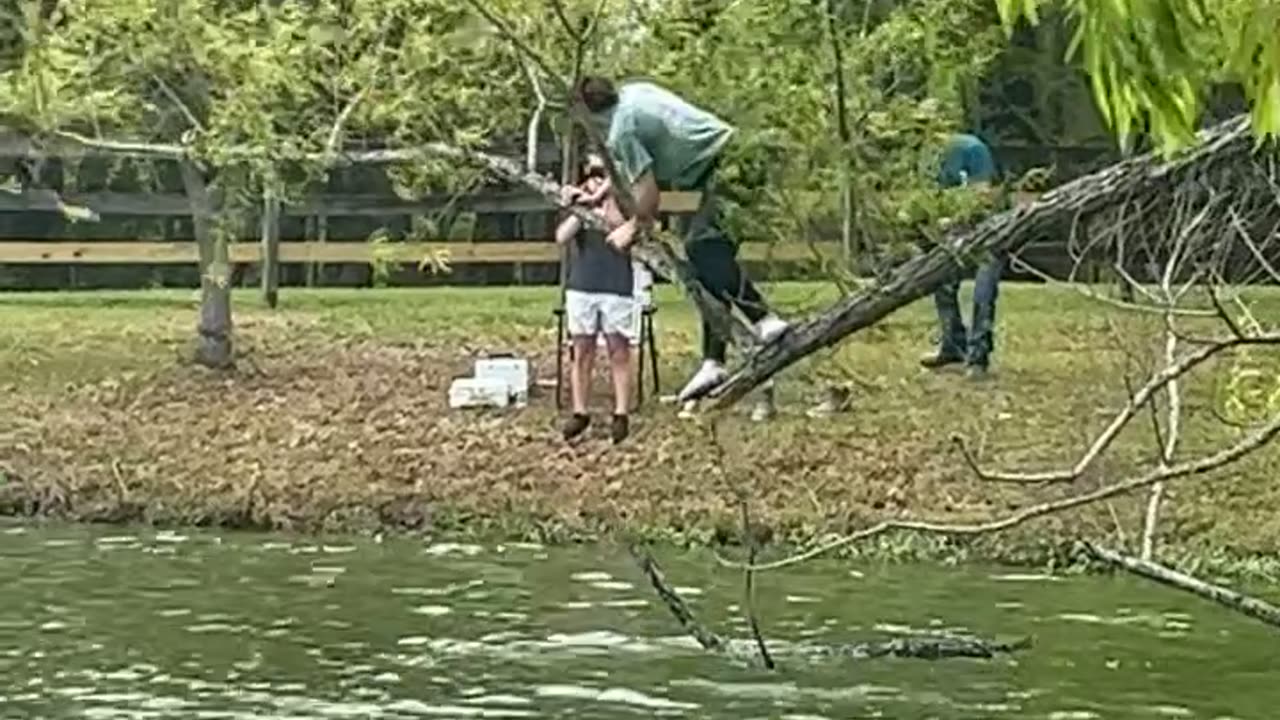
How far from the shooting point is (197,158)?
15.1 m

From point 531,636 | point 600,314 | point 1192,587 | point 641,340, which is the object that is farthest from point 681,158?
point 1192,587

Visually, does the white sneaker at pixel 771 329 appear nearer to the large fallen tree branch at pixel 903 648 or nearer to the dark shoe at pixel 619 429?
the large fallen tree branch at pixel 903 648

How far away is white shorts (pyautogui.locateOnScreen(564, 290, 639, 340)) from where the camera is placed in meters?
14.2

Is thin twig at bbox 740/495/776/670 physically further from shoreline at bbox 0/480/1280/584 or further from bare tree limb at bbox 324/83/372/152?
bare tree limb at bbox 324/83/372/152

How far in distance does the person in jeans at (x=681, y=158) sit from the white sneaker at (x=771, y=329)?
7.56ft

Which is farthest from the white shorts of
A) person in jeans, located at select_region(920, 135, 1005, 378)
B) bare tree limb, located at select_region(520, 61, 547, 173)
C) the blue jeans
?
the blue jeans

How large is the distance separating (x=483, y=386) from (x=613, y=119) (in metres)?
3.29

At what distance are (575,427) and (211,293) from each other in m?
3.65

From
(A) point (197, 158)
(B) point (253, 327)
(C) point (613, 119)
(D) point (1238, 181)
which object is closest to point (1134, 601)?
(D) point (1238, 181)

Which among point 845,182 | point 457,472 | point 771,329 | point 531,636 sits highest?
point 845,182

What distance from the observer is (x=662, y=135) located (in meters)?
12.4

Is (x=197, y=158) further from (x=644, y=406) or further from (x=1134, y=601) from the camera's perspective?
(x=1134, y=601)

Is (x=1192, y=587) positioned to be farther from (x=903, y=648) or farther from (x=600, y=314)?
(x=600, y=314)

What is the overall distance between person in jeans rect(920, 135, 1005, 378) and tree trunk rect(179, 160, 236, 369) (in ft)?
12.7
